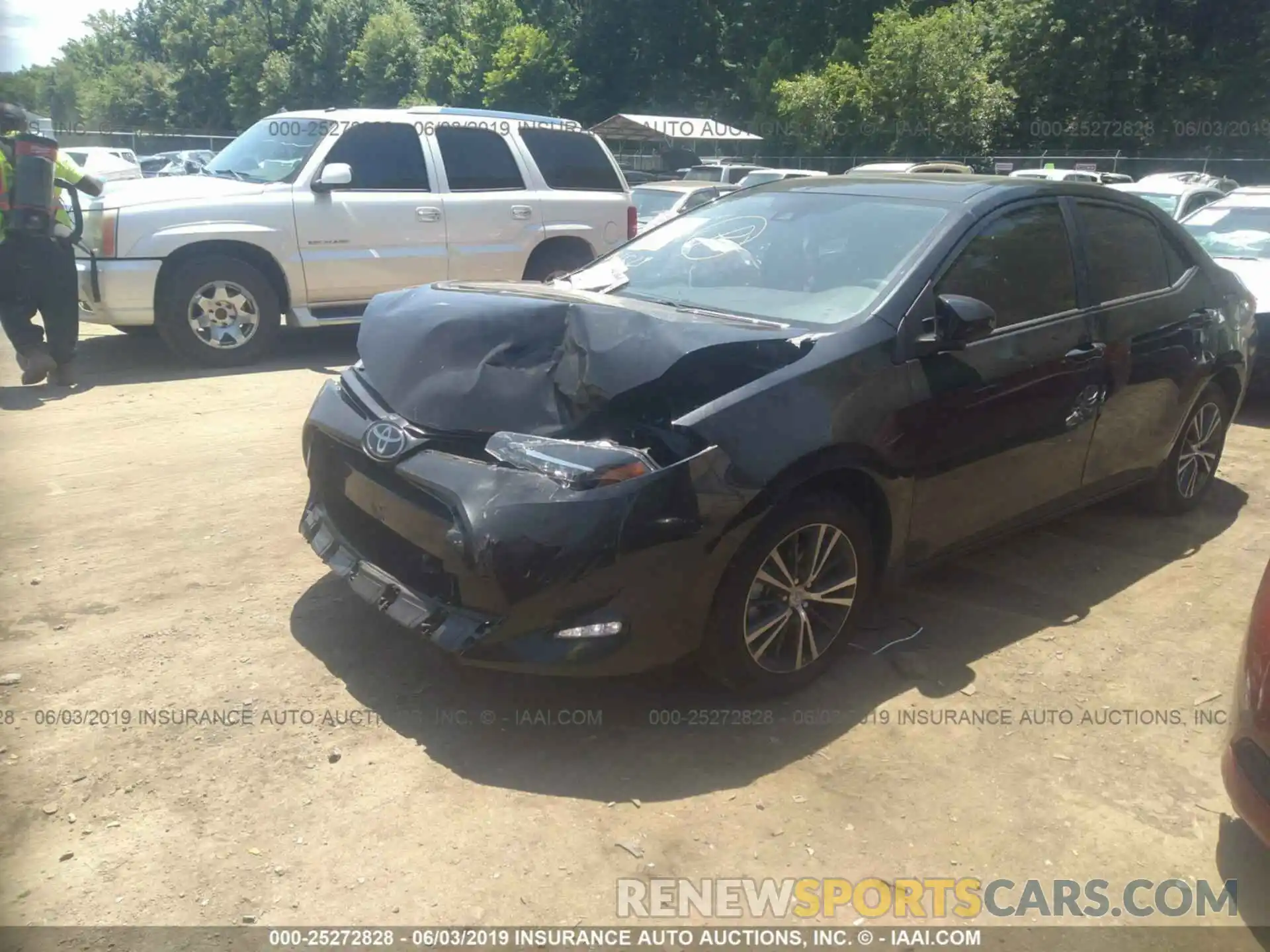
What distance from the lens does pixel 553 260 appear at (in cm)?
946

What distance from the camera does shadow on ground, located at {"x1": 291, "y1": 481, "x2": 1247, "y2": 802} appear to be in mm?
3240

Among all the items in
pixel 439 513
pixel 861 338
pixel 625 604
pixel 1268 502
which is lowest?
pixel 1268 502

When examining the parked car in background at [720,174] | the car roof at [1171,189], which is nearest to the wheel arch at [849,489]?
the car roof at [1171,189]

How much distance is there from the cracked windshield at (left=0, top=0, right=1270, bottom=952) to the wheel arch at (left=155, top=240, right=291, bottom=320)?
1.60 meters

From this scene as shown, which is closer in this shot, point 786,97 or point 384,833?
point 384,833

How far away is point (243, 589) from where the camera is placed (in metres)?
4.25

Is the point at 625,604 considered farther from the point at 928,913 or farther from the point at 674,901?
the point at 928,913

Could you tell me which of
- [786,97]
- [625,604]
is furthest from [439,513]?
[786,97]

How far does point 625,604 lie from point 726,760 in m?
0.64

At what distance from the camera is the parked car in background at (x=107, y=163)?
17250 mm

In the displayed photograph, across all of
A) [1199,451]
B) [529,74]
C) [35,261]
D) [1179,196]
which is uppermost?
[529,74]

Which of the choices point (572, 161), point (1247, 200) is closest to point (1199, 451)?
point (1247, 200)

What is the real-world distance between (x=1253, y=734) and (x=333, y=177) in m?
7.30

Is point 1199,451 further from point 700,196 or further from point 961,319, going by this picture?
point 700,196
